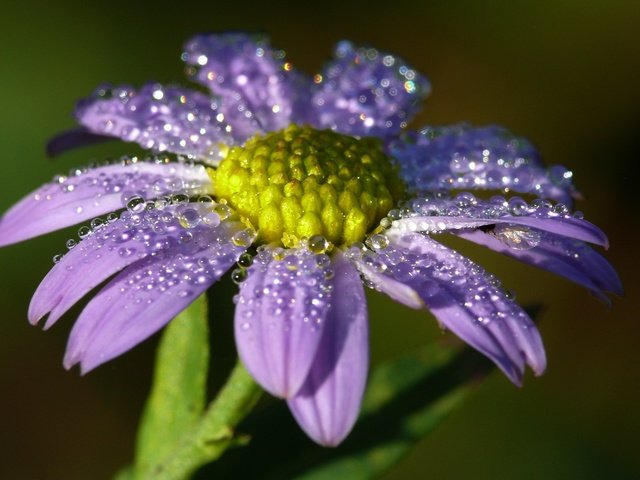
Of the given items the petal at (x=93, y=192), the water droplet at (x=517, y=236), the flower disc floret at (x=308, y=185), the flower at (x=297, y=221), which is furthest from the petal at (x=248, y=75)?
the water droplet at (x=517, y=236)

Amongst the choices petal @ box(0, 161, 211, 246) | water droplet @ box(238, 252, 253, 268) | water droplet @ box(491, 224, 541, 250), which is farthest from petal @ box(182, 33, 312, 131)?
water droplet @ box(491, 224, 541, 250)

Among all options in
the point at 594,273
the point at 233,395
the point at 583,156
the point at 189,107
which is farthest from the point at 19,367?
the point at 583,156

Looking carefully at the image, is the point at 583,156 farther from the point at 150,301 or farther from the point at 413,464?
the point at 150,301

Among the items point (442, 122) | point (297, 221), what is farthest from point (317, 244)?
point (442, 122)

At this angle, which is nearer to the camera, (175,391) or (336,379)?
(336,379)

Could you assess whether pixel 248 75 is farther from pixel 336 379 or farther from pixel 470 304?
pixel 336 379
